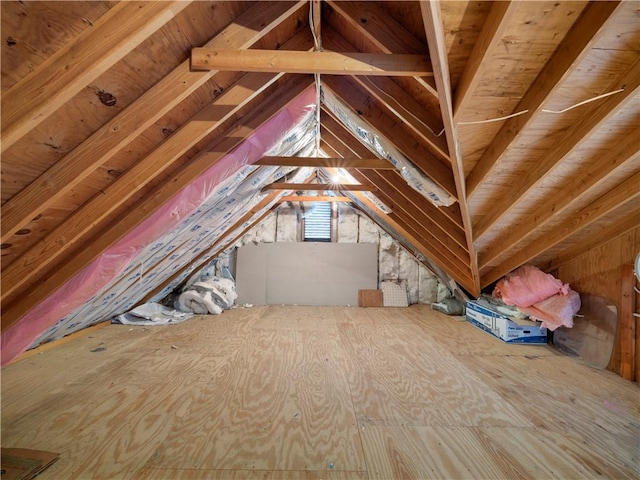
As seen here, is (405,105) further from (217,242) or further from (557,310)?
(217,242)

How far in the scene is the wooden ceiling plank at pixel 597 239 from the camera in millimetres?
2624

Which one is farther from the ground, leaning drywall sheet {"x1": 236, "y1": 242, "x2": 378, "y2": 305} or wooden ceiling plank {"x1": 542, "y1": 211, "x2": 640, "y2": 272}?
wooden ceiling plank {"x1": 542, "y1": 211, "x2": 640, "y2": 272}

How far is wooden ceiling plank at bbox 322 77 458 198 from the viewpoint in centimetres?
233

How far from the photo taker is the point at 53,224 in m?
1.68

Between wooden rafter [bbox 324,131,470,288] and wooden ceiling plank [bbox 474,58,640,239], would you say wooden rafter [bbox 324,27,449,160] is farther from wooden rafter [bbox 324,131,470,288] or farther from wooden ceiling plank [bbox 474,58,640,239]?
wooden rafter [bbox 324,131,470,288]

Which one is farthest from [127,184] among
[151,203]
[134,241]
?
[134,241]

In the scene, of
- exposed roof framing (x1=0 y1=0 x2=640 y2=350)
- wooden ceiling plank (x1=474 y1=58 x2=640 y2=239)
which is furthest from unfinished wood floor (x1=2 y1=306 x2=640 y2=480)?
wooden ceiling plank (x1=474 y1=58 x2=640 y2=239)

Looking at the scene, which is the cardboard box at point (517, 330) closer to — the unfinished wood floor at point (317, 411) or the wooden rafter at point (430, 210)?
the unfinished wood floor at point (317, 411)

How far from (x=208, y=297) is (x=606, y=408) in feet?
16.0

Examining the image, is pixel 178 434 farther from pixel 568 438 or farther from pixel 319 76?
pixel 319 76

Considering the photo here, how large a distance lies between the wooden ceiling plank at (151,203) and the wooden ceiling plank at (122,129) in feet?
2.17

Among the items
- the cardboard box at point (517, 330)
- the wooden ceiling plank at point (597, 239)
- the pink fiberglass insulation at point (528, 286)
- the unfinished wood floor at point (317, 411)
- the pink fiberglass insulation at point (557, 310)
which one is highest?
the wooden ceiling plank at point (597, 239)

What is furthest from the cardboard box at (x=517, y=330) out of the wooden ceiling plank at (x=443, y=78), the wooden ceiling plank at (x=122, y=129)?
the wooden ceiling plank at (x=122, y=129)

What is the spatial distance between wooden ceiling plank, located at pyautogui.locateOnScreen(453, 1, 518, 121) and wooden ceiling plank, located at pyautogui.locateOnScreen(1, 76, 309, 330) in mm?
1220
